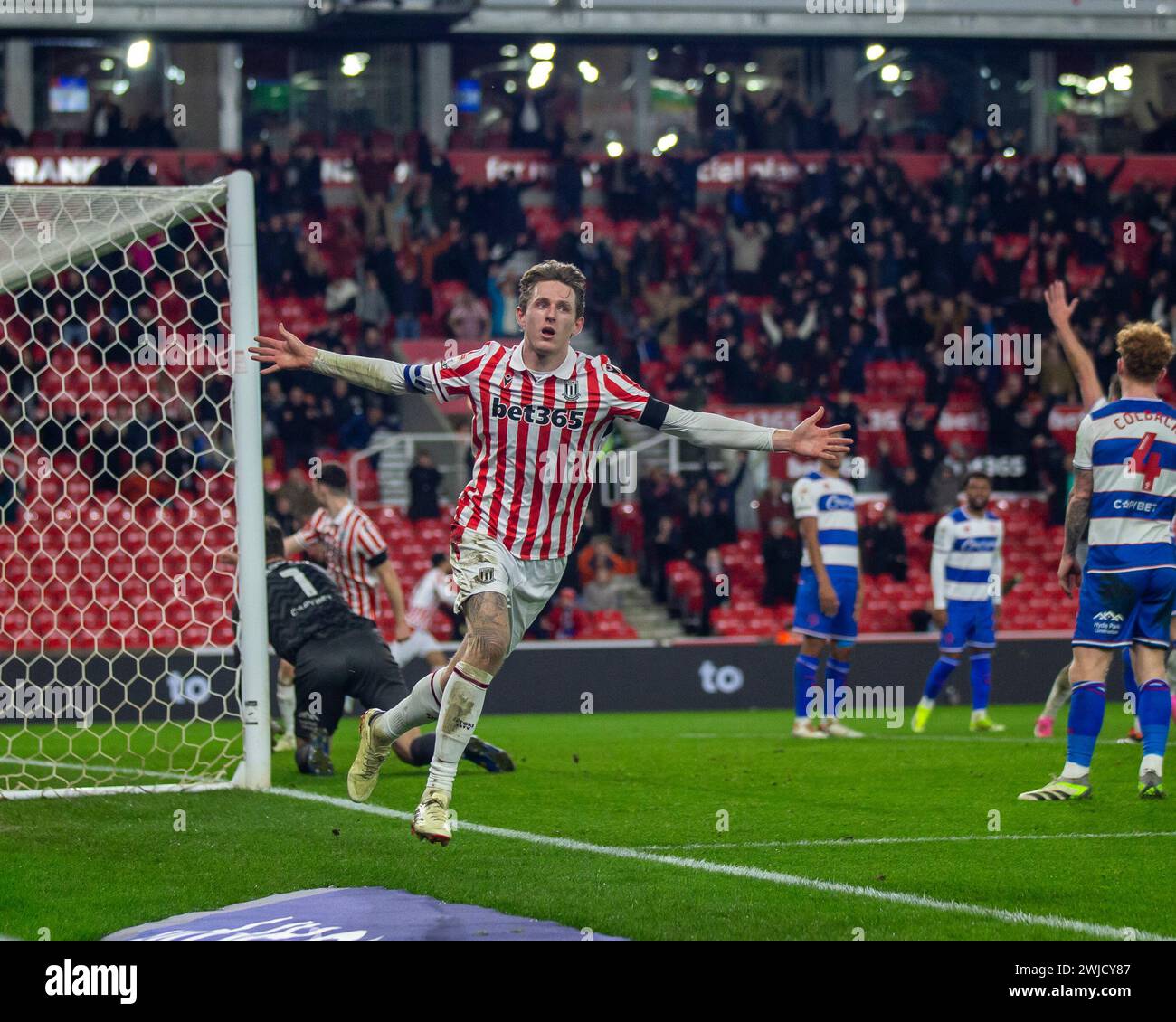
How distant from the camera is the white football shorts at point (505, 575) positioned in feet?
20.2

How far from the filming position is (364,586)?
1092 centimetres

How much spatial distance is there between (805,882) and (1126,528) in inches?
113

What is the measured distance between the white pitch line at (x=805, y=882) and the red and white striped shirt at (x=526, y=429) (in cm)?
120

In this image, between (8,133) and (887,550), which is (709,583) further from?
(8,133)

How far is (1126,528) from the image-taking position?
24.7 feet

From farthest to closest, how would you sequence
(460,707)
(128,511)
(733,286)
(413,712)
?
(733,286), (128,511), (413,712), (460,707)

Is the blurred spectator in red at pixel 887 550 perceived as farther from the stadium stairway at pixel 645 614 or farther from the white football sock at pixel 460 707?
the white football sock at pixel 460 707

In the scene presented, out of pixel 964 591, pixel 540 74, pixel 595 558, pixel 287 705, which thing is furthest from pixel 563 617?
pixel 540 74

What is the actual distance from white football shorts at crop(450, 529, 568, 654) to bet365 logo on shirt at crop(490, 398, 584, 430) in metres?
0.46

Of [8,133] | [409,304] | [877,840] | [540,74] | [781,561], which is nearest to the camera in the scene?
[877,840]

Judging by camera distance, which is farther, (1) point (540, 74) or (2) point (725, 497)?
(1) point (540, 74)

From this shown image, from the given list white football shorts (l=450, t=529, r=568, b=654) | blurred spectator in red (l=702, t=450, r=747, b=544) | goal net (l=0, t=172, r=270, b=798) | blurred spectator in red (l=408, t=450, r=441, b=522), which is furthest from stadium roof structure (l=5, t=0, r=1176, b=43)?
white football shorts (l=450, t=529, r=568, b=654)
